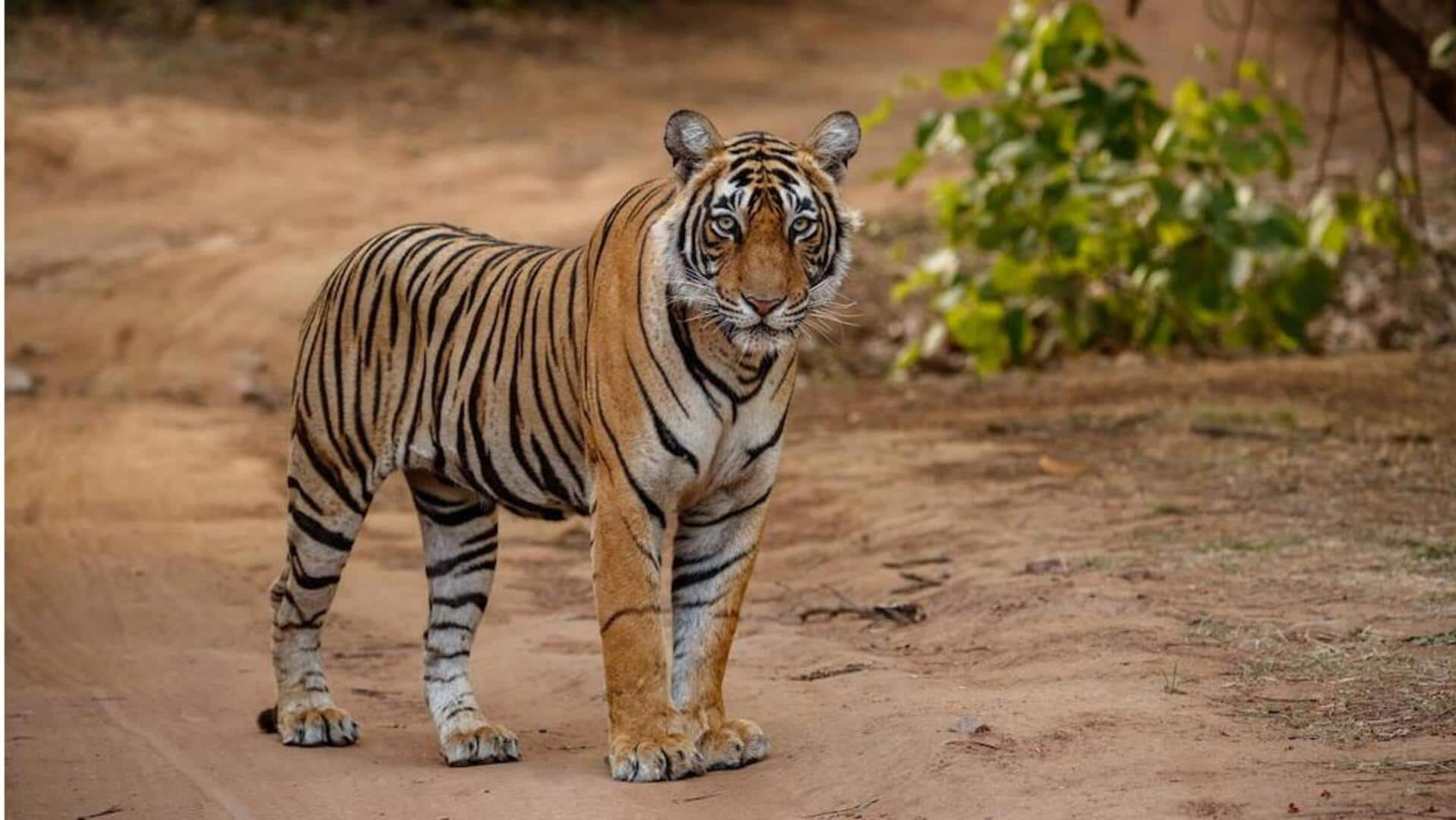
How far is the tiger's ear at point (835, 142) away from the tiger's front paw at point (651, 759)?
4.55 ft

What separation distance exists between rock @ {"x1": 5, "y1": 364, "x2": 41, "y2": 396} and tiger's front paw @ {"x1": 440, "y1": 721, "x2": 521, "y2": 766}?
20.6ft

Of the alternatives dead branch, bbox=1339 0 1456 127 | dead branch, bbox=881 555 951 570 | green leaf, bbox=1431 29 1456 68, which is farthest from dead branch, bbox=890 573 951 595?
dead branch, bbox=1339 0 1456 127

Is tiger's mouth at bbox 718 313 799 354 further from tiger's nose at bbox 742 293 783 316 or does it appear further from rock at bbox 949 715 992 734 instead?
rock at bbox 949 715 992 734

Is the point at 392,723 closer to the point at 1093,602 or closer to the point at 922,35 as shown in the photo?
the point at 1093,602

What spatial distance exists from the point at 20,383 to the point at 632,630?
693 centimetres

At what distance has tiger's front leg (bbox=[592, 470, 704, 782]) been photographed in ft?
16.1

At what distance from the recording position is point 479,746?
5285mm

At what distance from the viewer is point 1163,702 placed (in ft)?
16.5

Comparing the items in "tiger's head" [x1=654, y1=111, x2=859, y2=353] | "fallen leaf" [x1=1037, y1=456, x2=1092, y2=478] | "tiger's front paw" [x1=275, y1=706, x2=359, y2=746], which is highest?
"tiger's head" [x1=654, y1=111, x2=859, y2=353]

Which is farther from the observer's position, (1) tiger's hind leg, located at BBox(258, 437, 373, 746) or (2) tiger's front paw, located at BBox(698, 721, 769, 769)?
(1) tiger's hind leg, located at BBox(258, 437, 373, 746)

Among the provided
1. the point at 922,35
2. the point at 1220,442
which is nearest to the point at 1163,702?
the point at 1220,442

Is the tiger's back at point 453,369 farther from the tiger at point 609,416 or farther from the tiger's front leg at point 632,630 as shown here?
the tiger's front leg at point 632,630

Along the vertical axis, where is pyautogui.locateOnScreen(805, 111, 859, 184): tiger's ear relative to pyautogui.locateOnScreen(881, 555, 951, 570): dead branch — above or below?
above

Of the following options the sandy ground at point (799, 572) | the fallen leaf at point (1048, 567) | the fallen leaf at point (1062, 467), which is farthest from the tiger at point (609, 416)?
the fallen leaf at point (1062, 467)
